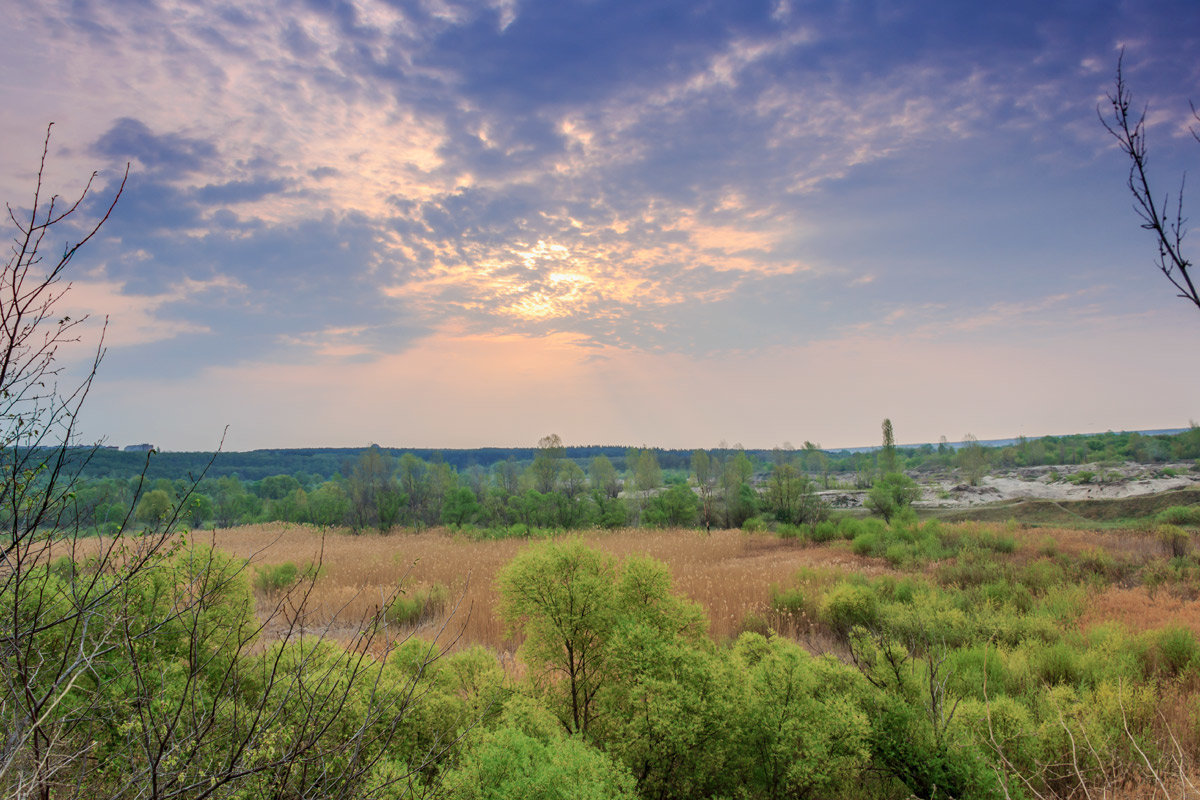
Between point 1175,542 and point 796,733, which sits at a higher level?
point 796,733

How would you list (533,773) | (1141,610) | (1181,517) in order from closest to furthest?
(533,773) < (1141,610) < (1181,517)

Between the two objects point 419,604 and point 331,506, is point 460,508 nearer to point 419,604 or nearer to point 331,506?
point 331,506

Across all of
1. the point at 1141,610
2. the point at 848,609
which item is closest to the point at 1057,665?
the point at 848,609

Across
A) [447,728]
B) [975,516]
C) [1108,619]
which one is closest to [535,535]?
[1108,619]

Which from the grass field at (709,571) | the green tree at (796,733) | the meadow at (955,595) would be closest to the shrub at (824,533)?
the meadow at (955,595)

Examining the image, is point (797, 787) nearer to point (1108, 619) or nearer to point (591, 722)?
point (591, 722)

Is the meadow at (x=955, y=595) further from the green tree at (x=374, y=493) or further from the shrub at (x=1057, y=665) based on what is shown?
the green tree at (x=374, y=493)

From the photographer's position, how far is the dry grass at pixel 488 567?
9.30 m

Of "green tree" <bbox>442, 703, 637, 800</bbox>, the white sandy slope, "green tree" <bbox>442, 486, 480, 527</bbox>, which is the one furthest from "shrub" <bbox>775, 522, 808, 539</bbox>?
the white sandy slope

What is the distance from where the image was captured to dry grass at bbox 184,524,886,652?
9.30 m

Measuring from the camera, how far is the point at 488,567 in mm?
14750

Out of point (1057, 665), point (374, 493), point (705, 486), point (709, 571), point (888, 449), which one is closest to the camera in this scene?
point (1057, 665)

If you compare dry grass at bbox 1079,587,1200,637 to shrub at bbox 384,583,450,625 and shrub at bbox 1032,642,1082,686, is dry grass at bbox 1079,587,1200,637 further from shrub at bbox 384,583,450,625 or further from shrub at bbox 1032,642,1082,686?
shrub at bbox 384,583,450,625

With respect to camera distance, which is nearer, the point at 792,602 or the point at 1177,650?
the point at 1177,650
